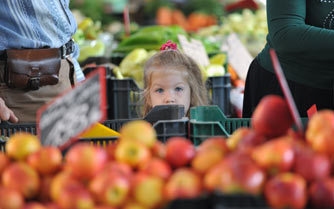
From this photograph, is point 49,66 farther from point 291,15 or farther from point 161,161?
point 161,161

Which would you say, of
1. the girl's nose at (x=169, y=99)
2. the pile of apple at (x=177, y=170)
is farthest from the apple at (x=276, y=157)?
the girl's nose at (x=169, y=99)

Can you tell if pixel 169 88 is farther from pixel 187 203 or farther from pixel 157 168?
pixel 187 203

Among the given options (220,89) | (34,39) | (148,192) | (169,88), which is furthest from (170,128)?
(220,89)

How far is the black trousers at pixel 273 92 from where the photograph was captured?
2.77 meters

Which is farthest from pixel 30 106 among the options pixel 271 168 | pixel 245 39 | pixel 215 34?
pixel 215 34

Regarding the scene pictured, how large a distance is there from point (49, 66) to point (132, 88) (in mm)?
1074

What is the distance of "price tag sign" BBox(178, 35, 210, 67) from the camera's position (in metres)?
3.94

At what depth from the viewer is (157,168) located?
142cm

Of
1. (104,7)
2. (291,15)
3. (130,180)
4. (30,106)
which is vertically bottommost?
(130,180)

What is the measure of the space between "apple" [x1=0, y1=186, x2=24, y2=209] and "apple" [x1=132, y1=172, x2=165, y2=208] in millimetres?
230

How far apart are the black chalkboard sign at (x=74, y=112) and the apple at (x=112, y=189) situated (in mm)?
236

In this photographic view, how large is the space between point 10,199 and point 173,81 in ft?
6.89

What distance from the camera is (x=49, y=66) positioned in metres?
2.78

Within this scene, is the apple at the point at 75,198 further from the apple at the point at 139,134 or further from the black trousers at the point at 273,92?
the black trousers at the point at 273,92
